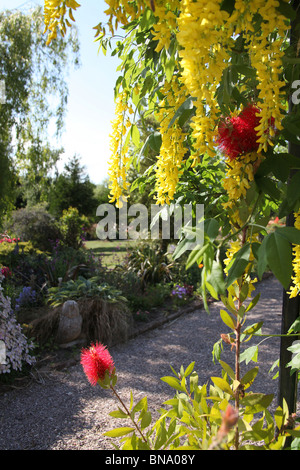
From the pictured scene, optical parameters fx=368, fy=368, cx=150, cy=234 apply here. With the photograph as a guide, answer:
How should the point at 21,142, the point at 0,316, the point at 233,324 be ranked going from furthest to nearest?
the point at 21,142 → the point at 0,316 → the point at 233,324

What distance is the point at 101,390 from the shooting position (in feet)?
10.4

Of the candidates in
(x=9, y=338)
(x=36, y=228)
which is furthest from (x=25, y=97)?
(x=9, y=338)

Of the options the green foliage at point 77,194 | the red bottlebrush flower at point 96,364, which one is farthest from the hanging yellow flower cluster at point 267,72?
the green foliage at point 77,194

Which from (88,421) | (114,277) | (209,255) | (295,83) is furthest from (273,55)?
(114,277)

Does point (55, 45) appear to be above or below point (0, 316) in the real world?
above

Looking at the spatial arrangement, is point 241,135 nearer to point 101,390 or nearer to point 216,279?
point 216,279

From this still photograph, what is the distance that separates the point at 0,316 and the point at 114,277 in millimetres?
2495

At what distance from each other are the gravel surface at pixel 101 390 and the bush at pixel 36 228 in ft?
15.0

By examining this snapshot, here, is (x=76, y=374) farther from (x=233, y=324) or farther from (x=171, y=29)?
(x=171, y=29)

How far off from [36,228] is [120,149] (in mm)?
7549

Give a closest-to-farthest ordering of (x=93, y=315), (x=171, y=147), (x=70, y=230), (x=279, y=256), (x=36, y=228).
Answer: (x=279, y=256) → (x=171, y=147) → (x=93, y=315) → (x=36, y=228) → (x=70, y=230)

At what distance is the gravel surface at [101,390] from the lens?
A: 2.49 metres

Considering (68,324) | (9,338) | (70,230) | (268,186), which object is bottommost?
(68,324)

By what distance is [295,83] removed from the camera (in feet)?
3.68
